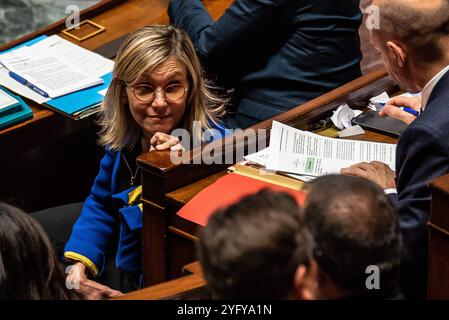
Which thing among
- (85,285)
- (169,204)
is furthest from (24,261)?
(85,285)

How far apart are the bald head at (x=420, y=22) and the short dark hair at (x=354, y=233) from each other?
26.7 inches

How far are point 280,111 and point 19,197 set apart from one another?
40.0 inches

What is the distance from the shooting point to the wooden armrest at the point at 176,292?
1.57 meters

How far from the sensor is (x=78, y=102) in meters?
2.65

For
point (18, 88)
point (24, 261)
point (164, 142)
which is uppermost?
point (18, 88)

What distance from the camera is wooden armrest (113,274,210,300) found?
5.16 ft

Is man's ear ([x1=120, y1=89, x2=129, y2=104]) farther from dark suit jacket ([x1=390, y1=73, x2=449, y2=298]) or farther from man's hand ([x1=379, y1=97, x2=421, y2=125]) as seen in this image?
dark suit jacket ([x1=390, y1=73, x2=449, y2=298])

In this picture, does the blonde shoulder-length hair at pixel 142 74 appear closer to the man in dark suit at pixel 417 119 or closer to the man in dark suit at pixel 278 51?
the man in dark suit at pixel 278 51

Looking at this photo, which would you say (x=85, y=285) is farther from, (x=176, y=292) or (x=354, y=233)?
(x=354, y=233)

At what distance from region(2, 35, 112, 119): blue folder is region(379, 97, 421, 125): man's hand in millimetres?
843

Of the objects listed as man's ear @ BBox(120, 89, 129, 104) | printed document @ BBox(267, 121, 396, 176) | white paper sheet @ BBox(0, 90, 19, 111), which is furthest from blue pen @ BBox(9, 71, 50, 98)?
printed document @ BBox(267, 121, 396, 176)

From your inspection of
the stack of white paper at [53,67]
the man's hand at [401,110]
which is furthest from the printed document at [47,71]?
the man's hand at [401,110]

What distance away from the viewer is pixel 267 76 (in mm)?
2615

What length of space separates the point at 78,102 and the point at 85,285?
62 centimetres
